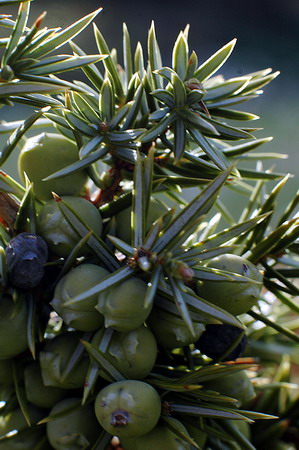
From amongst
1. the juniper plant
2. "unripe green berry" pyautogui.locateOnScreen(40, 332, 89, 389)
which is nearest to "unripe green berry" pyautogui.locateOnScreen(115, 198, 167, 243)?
the juniper plant

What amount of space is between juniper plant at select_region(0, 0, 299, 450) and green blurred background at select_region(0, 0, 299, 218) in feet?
2.16

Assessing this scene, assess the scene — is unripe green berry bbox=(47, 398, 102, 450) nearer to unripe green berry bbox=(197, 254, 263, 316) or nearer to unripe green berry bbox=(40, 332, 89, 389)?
unripe green berry bbox=(40, 332, 89, 389)

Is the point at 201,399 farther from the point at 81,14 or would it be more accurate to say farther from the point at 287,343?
the point at 81,14

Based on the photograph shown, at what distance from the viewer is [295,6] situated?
1262 millimetres

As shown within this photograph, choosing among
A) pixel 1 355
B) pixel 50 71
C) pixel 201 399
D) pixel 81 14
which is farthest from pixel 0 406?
pixel 81 14

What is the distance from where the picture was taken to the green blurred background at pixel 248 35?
1210 mm

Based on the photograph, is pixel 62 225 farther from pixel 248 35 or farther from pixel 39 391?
pixel 248 35

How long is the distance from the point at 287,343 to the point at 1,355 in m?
0.41

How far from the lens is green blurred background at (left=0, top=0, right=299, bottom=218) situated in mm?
1210

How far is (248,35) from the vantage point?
1320 millimetres

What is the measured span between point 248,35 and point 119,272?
1096 millimetres

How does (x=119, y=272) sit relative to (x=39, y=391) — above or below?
above

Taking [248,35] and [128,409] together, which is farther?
[248,35]

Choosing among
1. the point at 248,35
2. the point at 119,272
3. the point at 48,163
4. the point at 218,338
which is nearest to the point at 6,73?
the point at 48,163
